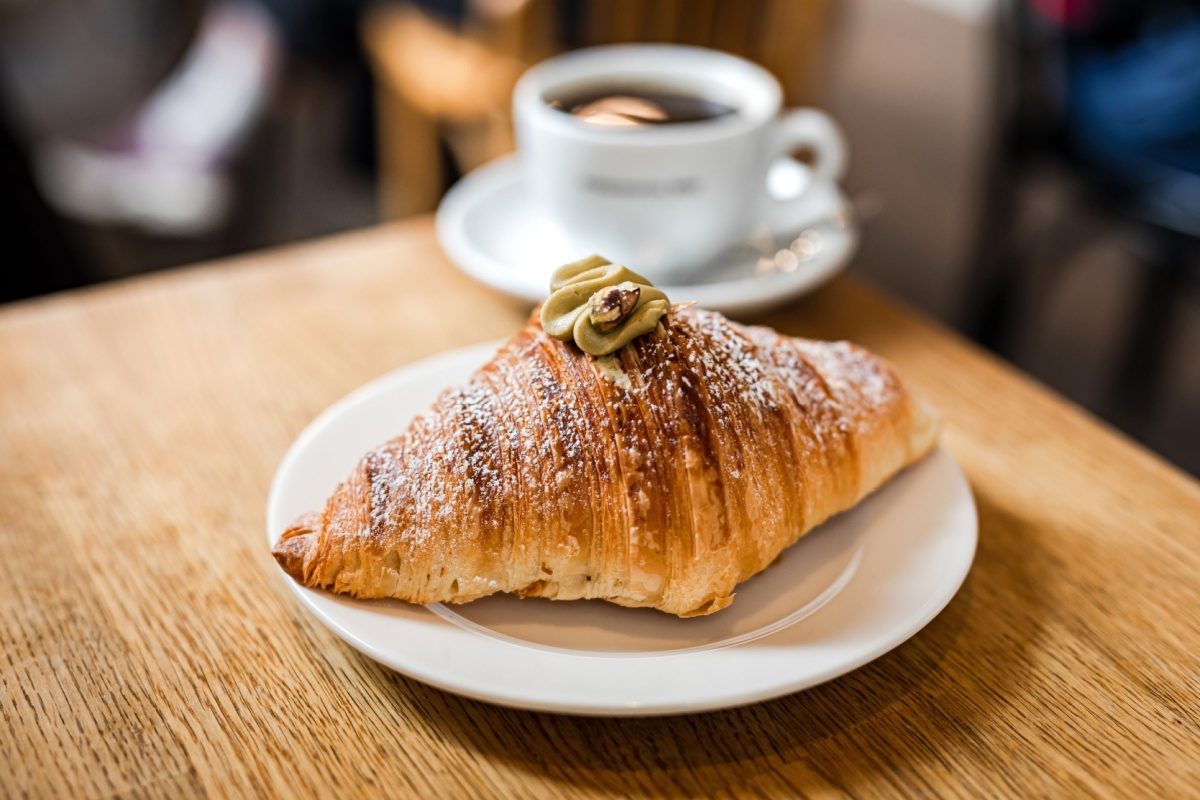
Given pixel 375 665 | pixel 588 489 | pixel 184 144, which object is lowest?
pixel 184 144

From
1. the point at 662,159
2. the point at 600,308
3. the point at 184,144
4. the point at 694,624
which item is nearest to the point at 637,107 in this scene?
the point at 662,159

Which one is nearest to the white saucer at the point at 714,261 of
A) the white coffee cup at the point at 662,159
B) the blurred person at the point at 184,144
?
the white coffee cup at the point at 662,159

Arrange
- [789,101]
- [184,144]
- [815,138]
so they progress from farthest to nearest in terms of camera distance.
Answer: [184,144] → [789,101] → [815,138]

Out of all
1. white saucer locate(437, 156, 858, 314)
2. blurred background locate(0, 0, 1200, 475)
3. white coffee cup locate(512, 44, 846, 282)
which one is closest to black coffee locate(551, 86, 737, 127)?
white coffee cup locate(512, 44, 846, 282)

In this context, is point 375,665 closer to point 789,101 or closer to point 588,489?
point 588,489

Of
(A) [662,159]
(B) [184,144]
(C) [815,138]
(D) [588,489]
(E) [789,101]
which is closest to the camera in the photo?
(D) [588,489]

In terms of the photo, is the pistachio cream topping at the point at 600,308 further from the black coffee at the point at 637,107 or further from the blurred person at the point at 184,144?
the blurred person at the point at 184,144
